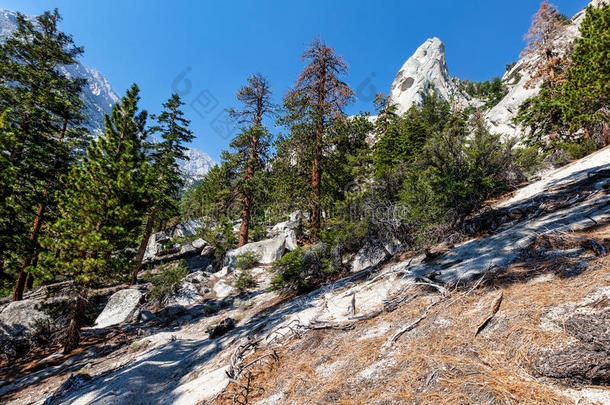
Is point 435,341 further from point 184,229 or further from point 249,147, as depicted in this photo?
point 184,229

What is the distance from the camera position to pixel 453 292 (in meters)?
3.99

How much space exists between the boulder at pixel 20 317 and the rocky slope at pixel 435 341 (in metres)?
2.35

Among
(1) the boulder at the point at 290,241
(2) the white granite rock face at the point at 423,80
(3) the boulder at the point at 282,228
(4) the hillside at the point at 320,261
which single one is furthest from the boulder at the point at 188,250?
(2) the white granite rock face at the point at 423,80

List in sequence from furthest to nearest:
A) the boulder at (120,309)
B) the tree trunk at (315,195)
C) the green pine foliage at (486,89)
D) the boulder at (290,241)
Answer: the green pine foliage at (486,89) < the boulder at (290,241) < the tree trunk at (315,195) < the boulder at (120,309)

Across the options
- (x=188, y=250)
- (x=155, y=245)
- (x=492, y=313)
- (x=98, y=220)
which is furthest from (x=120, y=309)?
(x=155, y=245)

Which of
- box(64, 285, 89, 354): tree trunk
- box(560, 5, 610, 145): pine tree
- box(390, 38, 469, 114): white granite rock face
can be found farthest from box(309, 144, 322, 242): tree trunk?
box(390, 38, 469, 114): white granite rock face

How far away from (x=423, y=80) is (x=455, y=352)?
333 feet

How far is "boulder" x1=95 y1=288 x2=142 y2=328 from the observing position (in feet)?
37.8

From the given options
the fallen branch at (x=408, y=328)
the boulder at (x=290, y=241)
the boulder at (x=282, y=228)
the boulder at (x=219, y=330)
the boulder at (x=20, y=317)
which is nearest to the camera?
the fallen branch at (x=408, y=328)

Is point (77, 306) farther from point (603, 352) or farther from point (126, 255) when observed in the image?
point (603, 352)

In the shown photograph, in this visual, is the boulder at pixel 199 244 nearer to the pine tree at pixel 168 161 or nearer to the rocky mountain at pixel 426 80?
the pine tree at pixel 168 161

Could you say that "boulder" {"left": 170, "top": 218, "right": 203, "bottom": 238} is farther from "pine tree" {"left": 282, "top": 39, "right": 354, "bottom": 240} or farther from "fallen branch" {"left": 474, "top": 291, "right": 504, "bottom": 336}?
"fallen branch" {"left": 474, "top": 291, "right": 504, "bottom": 336}

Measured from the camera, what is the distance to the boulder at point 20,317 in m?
9.75

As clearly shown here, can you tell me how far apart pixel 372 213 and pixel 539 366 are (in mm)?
6354
